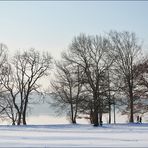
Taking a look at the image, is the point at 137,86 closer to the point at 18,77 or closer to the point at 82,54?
the point at 82,54

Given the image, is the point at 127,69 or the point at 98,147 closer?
the point at 98,147

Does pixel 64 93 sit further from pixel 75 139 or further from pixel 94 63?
pixel 75 139

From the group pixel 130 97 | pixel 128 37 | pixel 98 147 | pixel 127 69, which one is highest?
pixel 128 37

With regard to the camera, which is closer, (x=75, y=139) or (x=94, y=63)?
(x=75, y=139)

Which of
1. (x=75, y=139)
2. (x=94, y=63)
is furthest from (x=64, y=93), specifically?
(x=75, y=139)

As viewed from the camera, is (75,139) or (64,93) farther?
(64,93)

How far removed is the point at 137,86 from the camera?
55062 millimetres

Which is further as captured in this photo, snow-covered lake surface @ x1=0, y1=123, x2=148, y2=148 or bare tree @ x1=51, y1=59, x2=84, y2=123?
bare tree @ x1=51, y1=59, x2=84, y2=123

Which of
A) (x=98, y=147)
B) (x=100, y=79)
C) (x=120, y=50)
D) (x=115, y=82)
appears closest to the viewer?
(x=98, y=147)

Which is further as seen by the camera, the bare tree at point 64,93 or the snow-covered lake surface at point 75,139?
the bare tree at point 64,93

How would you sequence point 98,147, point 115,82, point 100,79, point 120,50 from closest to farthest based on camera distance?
point 98,147, point 100,79, point 115,82, point 120,50

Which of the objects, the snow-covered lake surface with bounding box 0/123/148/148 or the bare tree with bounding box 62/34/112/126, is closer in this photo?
the snow-covered lake surface with bounding box 0/123/148/148

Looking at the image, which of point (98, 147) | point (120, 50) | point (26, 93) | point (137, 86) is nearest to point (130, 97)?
point (137, 86)

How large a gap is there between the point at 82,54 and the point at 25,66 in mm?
11616
